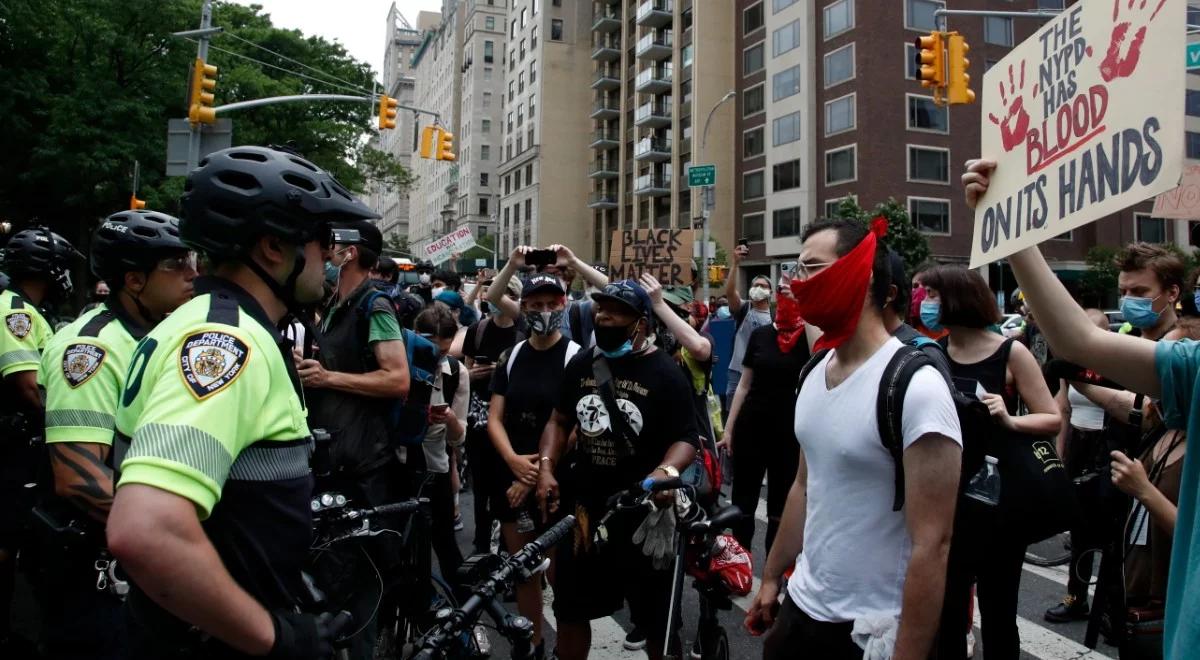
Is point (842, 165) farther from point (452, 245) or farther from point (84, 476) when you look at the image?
point (84, 476)

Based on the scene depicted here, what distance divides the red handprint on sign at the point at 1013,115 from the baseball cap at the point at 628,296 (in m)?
2.05

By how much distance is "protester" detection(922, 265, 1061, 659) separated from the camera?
3400mm

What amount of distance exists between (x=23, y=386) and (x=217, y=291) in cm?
290

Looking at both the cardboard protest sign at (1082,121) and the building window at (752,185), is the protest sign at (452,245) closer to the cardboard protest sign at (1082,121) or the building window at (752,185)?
the cardboard protest sign at (1082,121)

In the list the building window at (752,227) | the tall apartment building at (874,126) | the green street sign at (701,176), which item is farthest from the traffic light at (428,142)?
the building window at (752,227)

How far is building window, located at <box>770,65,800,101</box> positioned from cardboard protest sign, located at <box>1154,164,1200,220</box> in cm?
4706

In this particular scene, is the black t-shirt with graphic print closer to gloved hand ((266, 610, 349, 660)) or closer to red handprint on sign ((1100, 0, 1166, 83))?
gloved hand ((266, 610, 349, 660))

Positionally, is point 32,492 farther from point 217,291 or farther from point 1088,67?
point 1088,67

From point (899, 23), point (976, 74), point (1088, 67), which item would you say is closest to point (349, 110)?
point (899, 23)

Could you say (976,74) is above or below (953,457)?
above

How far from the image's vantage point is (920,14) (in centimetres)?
4638

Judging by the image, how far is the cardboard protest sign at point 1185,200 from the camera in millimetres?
4461

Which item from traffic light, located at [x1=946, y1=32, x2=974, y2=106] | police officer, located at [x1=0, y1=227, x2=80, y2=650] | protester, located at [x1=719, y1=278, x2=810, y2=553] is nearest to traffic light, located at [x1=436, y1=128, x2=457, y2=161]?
traffic light, located at [x1=946, y1=32, x2=974, y2=106]

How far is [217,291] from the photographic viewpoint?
2006 millimetres
